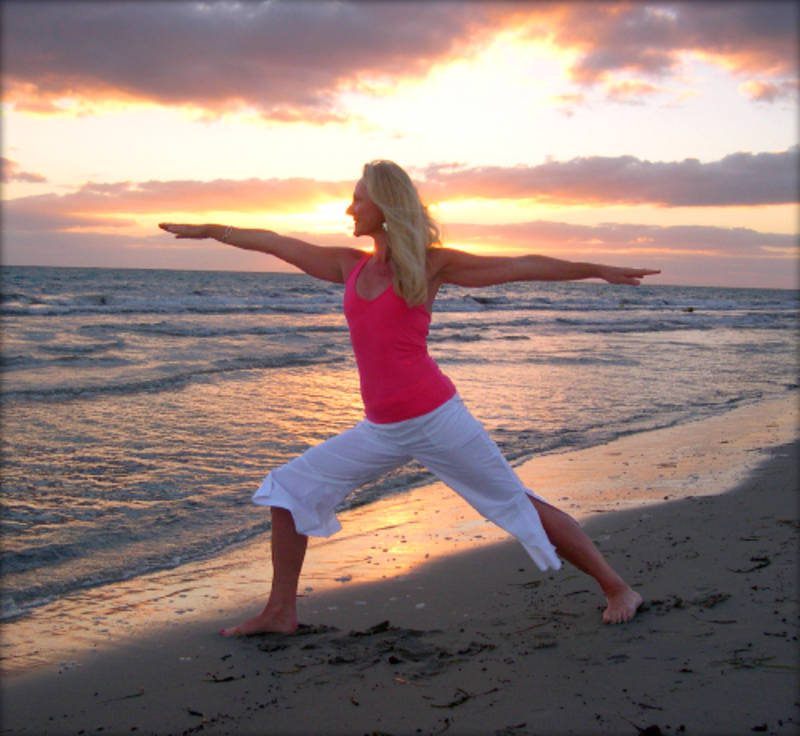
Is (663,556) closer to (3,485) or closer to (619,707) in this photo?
(619,707)

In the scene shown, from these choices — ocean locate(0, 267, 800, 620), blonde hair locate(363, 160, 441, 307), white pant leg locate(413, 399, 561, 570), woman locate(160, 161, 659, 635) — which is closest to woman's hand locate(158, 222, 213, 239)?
woman locate(160, 161, 659, 635)

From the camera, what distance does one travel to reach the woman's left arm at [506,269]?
3293mm

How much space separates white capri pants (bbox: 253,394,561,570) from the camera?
3260 mm

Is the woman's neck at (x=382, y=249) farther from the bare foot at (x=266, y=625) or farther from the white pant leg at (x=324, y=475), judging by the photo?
the bare foot at (x=266, y=625)

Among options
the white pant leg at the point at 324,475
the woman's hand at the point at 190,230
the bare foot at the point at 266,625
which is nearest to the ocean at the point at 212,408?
the bare foot at the point at 266,625

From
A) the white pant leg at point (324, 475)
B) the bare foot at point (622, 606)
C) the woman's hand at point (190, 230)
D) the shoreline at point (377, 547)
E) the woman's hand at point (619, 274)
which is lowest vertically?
the shoreline at point (377, 547)

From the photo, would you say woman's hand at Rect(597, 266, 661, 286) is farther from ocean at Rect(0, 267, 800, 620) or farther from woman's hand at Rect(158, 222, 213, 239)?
ocean at Rect(0, 267, 800, 620)

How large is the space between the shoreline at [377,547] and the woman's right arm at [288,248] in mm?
1861

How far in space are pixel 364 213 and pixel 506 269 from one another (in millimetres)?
665

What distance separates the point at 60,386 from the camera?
11.9 m

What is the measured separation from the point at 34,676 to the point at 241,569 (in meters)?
1.52

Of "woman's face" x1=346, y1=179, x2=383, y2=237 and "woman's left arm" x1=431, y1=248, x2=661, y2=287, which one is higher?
"woman's face" x1=346, y1=179, x2=383, y2=237

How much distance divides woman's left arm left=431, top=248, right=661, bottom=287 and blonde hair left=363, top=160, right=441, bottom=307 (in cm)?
15

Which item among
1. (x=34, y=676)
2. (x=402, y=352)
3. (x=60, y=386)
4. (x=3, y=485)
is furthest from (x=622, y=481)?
(x=60, y=386)
